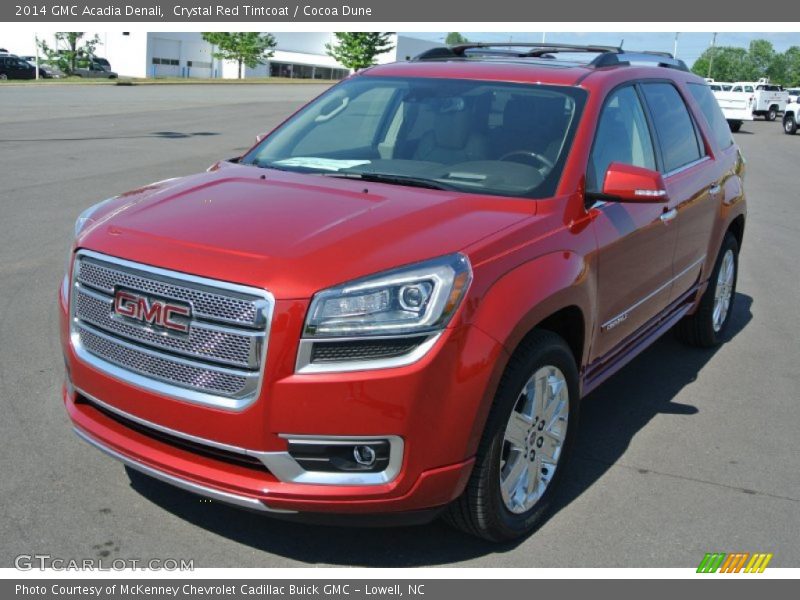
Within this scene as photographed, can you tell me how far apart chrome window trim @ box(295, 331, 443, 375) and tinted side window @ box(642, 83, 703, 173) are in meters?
2.73

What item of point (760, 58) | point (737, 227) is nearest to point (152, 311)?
point (737, 227)

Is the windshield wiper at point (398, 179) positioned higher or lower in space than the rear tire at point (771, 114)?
lower

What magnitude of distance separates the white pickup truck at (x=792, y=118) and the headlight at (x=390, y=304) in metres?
37.0

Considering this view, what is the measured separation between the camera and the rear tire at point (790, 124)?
120 ft

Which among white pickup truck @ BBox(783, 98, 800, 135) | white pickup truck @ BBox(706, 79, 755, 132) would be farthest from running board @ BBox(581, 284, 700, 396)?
white pickup truck @ BBox(783, 98, 800, 135)

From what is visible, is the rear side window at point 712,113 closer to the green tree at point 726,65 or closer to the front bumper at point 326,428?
the front bumper at point 326,428

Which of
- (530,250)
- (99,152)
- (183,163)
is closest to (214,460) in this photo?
(530,250)

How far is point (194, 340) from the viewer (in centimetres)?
323

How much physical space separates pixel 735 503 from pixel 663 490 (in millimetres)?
325

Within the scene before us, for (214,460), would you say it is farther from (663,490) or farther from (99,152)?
(99,152)

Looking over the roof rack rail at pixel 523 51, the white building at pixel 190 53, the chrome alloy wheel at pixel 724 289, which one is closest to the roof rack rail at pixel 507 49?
the roof rack rail at pixel 523 51

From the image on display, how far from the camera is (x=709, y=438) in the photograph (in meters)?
5.02

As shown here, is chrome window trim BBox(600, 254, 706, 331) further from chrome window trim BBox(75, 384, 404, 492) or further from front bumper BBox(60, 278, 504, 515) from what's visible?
chrome window trim BBox(75, 384, 404, 492)

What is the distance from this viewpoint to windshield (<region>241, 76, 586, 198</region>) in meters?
4.28
